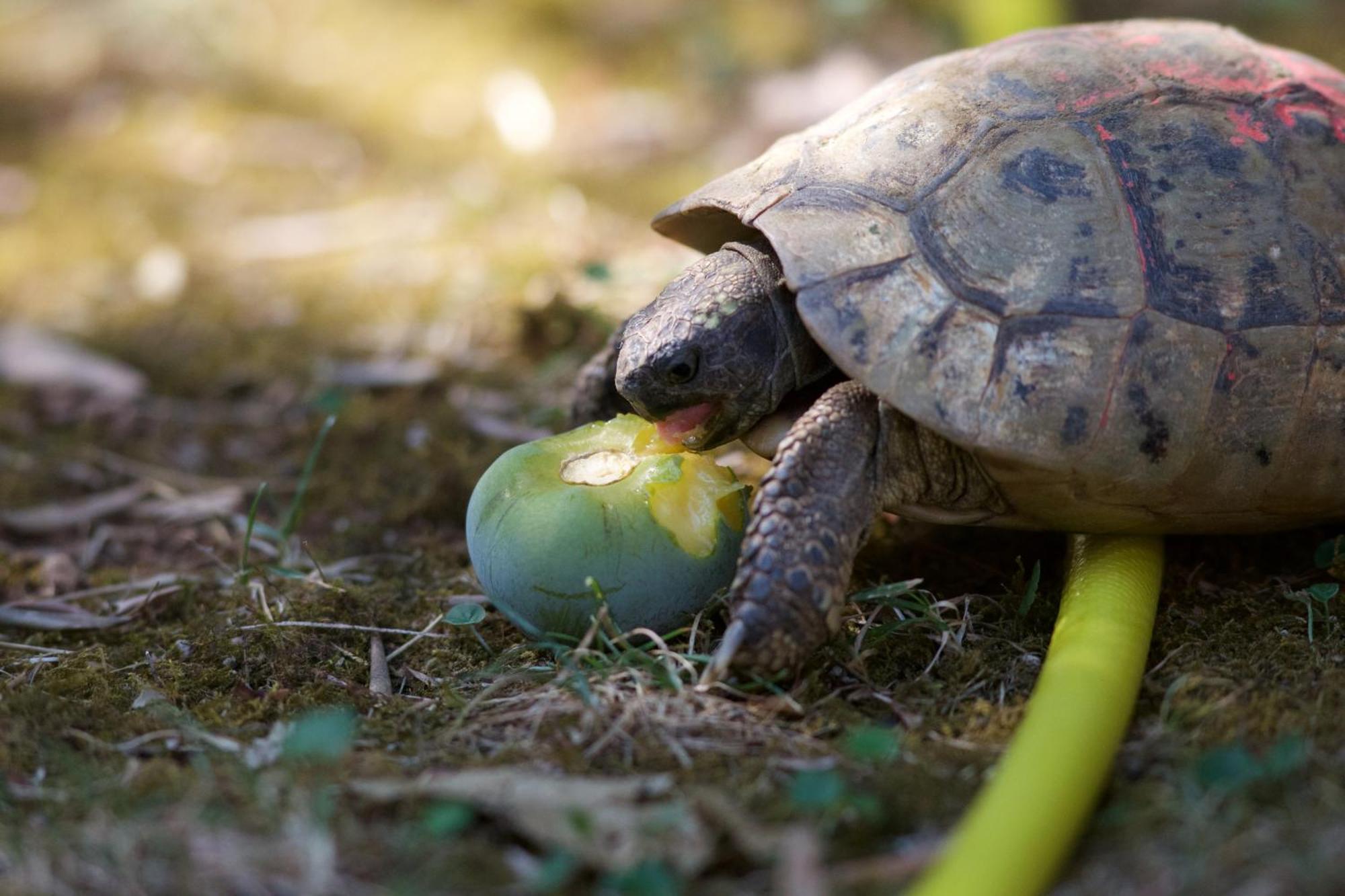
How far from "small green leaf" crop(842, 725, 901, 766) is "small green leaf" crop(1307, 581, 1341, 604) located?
1.17 metres

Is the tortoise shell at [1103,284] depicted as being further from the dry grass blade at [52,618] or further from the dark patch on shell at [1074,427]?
the dry grass blade at [52,618]

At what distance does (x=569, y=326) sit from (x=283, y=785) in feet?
9.18

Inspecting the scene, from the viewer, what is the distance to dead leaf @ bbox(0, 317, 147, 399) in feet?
15.8

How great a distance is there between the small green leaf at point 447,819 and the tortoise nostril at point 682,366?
115cm

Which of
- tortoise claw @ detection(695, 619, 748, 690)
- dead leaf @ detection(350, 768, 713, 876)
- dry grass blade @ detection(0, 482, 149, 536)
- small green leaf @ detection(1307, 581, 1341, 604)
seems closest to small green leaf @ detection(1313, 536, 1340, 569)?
small green leaf @ detection(1307, 581, 1341, 604)

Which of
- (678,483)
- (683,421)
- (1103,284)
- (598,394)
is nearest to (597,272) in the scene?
(598,394)

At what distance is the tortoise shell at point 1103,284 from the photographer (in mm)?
2645

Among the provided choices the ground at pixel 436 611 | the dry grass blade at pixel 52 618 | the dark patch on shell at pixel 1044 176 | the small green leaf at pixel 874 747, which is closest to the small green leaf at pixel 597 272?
the ground at pixel 436 611

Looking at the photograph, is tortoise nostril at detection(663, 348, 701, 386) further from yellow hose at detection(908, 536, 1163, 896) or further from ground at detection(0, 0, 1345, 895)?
yellow hose at detection(908, 536, 1163, 896)

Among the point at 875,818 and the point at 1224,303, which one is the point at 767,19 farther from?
the point at 875,818

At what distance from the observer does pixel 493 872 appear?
6.54 ft

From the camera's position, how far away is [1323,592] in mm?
2742

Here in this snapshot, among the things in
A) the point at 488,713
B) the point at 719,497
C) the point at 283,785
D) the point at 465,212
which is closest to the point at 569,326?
the point at 465,212

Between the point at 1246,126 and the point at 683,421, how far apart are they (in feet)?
5.29
